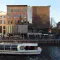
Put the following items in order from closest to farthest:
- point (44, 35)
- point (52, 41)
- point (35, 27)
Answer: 1. point (52, 41)
2. point (44, 35)
3. point (35, 27)

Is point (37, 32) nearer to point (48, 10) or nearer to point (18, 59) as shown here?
point (48, 10)

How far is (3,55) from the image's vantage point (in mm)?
53500

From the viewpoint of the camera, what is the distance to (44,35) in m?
116

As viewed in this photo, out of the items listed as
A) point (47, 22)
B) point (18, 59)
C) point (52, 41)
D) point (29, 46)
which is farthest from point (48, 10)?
point (18, 59)

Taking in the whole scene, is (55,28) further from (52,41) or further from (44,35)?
(52,41)

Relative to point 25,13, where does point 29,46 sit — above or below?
below

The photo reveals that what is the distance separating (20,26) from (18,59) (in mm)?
72756

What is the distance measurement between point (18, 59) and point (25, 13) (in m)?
80.2

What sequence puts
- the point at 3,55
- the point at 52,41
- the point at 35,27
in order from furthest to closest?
the point at 35,27
the point at 52,41
the point at 3,55

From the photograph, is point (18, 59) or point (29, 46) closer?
point (18, 59)

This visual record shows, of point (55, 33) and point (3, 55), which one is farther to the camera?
point (55, 33)

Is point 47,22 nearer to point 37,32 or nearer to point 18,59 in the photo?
point 37,32

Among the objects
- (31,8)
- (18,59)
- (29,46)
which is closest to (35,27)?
(31,8)

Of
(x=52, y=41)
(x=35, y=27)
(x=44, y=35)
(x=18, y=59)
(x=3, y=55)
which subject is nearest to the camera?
(x=18, y=59)
